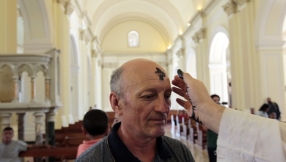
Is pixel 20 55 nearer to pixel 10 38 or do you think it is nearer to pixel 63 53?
pixel 10 38

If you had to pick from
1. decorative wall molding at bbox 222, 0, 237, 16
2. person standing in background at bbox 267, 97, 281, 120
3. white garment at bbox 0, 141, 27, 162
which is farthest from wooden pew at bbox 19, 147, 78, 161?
decorative wall molding at bbox 222, 0, 237, 16

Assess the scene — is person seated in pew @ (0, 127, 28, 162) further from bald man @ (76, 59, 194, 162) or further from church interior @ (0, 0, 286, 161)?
bald man @ (76, 59, 194, 162)

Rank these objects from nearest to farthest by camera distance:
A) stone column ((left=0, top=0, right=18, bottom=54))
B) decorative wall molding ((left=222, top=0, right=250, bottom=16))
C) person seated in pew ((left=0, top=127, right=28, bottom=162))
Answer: person seated in pew ((left=0, top=127, right=28, bottom=162))
stone column ((left=0, top=0, right=18, bottom=54))
decorative wall molding ((left=222, top=0, right=250, bottom=16))

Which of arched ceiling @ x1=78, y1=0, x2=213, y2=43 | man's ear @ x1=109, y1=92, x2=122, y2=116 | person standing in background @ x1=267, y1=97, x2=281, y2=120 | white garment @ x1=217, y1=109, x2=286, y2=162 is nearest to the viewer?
white garment @ x1=217, y1=109, x2=286, y2=162

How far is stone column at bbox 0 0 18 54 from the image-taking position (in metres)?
6.31

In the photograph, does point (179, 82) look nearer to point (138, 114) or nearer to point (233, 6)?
point (138, 114)

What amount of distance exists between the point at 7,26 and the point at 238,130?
6261 mm

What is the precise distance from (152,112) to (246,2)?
11.3 meters

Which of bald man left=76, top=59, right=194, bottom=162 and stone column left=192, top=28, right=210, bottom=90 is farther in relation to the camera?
stone column left=192, top=28, right=210, bottom=90

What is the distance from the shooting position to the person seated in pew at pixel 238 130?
1170 mm

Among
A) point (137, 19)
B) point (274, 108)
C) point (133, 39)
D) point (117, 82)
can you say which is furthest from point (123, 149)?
point (133, 39)

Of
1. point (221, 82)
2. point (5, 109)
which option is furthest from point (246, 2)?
point (5, 109)

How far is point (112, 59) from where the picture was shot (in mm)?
30328

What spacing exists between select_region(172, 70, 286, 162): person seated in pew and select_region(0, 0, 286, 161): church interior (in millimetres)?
4752
